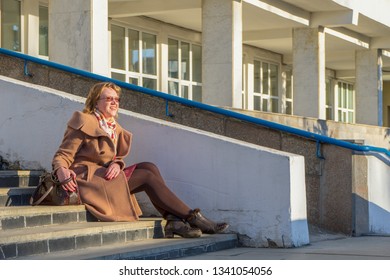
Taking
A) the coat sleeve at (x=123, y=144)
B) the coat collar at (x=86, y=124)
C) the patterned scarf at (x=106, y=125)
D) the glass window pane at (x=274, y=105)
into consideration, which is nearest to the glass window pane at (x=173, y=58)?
the glass window pane at (x=274, y=105)

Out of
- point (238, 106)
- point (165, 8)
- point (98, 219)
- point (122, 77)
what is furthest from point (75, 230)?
point (122, 77)

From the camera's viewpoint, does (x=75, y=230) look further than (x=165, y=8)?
No

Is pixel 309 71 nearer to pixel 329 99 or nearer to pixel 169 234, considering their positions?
pixel 329 99

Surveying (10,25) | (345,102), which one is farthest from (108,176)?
(345,102)

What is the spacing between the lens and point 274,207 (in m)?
8.88

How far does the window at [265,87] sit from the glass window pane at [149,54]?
7.24 m

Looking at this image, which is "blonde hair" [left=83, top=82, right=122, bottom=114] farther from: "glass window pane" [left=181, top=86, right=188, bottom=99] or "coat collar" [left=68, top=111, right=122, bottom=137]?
"glass window pane" [left=181, top=86, right=188, bottom=99]

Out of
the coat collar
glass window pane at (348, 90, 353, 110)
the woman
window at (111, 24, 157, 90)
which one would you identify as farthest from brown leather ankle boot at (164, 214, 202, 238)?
glass window pane at (348, 90, 353, 110)

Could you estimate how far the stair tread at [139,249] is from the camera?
6973 mm

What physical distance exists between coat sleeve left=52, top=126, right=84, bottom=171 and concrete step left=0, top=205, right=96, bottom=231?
422 mm

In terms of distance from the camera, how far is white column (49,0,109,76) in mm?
16562

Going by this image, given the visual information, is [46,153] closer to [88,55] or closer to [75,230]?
[75,230]

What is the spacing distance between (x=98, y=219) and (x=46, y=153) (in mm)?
1640

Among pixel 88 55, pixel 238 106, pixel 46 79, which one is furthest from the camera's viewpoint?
pixel 238 106
